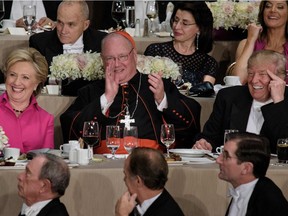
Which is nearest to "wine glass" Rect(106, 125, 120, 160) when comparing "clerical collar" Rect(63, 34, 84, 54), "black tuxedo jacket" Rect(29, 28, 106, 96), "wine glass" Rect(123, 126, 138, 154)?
"wine glass" Rect(123, 126, 138, 154)

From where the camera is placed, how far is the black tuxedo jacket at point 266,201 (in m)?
4.47

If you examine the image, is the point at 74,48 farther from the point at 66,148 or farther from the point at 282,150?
the point at 282,150

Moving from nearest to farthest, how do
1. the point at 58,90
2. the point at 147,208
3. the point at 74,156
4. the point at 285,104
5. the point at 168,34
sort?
the point at 147,208
the point at 74,156
the point at 285,104
the point at 58,90
the point at 168,34

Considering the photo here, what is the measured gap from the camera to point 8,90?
19.5 feet

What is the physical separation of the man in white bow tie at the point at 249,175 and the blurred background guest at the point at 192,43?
2.65 meters

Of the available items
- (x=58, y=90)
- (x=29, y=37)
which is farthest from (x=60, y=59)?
(x=29, y=37)

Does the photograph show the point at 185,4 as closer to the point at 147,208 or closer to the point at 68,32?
the point at 68,32

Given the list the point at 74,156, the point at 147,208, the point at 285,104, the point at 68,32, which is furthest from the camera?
the point at 68,32

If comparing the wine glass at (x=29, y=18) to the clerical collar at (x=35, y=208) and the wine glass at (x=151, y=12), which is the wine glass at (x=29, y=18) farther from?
the clerical collar at (x=35, y=208)

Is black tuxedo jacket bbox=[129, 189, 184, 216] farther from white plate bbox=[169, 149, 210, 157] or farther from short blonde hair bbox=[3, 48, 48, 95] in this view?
short blonde hair bbox=[3, 48, 48, 95]

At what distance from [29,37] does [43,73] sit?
5.25ft

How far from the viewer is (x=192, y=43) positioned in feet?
24.4

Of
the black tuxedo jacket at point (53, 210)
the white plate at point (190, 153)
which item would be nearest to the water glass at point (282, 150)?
the white plate at point (190, 153)

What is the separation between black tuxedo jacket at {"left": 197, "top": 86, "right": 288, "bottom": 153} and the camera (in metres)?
5.76
